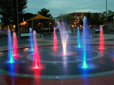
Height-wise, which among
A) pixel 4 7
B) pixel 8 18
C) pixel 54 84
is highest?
pixel 4 7

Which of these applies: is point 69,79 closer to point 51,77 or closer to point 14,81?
point 51,77

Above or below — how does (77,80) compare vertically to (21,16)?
below

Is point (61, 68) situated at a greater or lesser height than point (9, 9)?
lesser

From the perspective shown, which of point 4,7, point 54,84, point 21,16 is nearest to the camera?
point 54,84

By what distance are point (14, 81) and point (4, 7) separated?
1151 inches

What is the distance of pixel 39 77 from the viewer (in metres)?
4.75

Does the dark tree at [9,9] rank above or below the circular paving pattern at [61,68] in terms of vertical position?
above

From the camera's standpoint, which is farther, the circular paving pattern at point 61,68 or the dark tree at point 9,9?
the dark tree at point 9,9

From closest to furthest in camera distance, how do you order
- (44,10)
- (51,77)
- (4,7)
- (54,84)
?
(54,84)
(51,77)
(4,7)
(44,10)

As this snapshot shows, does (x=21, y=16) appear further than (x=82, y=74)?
Yes

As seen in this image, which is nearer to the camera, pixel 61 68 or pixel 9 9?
pixel 61 68

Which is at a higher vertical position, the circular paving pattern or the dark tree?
the dark tree

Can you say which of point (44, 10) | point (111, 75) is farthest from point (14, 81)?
point (44, 10)

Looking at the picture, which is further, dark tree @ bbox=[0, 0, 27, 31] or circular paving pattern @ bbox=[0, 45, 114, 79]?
dark tree @ bbox=[0, 0, 27, 31]
